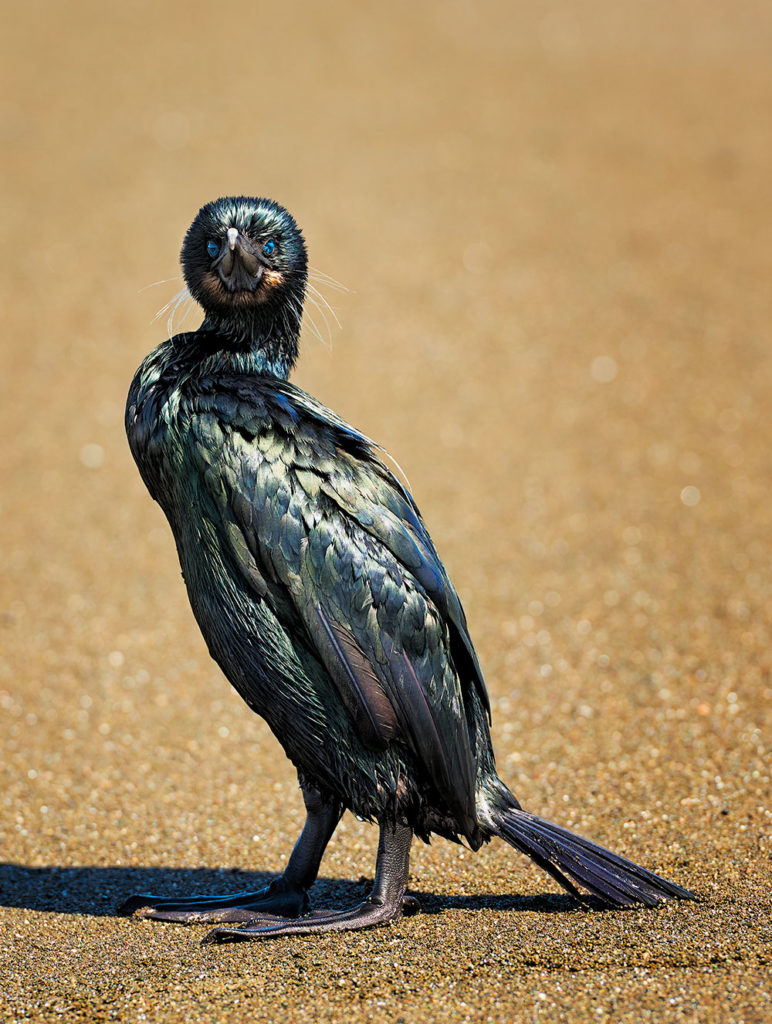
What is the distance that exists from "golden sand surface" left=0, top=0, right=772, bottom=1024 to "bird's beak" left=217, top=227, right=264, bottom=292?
218 centimetres

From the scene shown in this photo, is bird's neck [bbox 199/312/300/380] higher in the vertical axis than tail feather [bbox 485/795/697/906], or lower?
higher

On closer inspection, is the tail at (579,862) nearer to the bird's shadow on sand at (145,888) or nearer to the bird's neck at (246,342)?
the bird's shadow on sand at (145,888)

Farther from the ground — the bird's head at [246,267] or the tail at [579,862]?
the bird's head at [246,267]

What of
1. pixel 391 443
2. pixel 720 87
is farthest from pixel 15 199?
pixel 720 87

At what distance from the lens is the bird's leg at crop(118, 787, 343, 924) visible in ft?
12.9

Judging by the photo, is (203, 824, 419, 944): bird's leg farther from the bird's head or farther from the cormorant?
the bird's head

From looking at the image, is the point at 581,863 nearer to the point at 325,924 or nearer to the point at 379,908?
the point at 379,908

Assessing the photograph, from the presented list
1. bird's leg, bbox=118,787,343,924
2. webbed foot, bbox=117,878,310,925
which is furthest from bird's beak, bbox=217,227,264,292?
webbed foot, bbox=117,878,310,925

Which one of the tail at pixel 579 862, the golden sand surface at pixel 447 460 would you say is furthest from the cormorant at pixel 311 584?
the golden sand surface at pixel 447 460

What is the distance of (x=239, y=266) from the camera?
12.2 ft

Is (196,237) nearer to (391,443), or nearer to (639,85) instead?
(391,443)

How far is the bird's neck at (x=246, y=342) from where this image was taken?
383 cm

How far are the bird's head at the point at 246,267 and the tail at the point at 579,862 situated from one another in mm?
1838

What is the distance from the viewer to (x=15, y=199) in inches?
446
